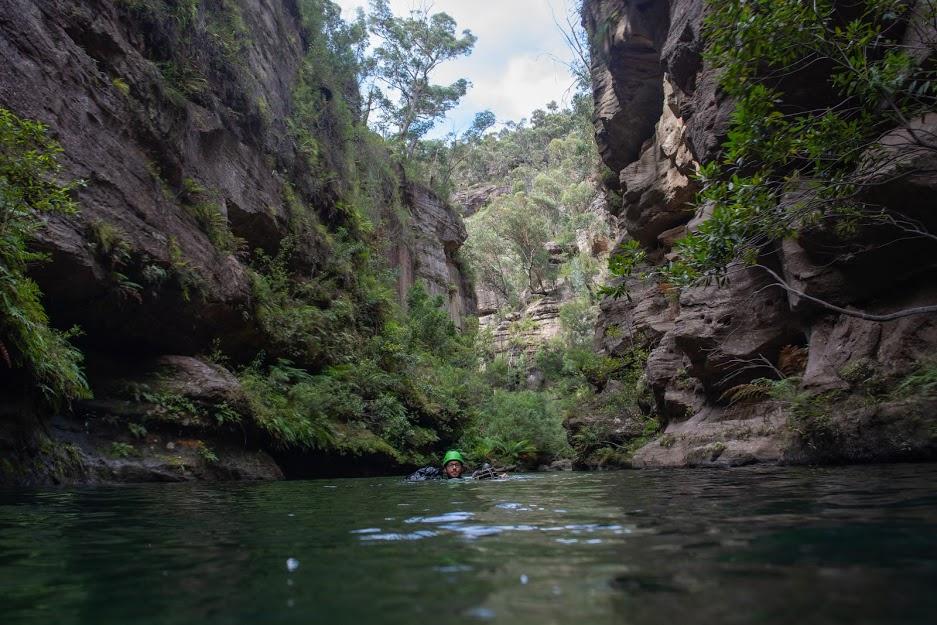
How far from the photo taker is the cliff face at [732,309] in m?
7.69

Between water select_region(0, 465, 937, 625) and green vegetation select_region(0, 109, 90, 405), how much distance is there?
240 cm

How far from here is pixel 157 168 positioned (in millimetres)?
11133

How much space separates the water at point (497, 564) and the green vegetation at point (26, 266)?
240 cm

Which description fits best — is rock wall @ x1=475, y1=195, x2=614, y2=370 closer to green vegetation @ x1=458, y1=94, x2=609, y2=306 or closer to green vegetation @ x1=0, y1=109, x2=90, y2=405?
green vegetation @ x1=458, y1=94, x2=609, y2=306

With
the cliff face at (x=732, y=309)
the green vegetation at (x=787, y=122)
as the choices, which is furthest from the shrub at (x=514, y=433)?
the green vegetation at (x=787, y=122)

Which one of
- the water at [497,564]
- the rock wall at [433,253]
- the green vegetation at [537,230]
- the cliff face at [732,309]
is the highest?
the green vegetation at [537,230]

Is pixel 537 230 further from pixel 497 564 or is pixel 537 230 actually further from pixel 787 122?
pixel 497 564

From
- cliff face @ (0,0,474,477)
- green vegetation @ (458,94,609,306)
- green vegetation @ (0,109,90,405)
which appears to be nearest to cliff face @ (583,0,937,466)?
green vegetation @ (0,109,90,405)

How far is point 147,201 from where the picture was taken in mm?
10047

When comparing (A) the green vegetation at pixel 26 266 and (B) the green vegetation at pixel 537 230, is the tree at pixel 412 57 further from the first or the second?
(A) the green vegetation at pixel 26 266

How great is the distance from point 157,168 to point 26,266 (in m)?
5.13

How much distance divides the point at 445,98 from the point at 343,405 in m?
26.2

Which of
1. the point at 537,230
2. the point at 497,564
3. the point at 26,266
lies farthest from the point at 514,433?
the point at 537,230

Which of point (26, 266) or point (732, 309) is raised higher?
point (26, 266)
